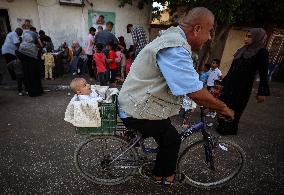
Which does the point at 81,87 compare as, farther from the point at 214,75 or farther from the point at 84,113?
the point at 214,75

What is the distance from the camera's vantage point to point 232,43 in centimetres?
1187

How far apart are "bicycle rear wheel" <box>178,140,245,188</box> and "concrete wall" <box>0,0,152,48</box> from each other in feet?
29.4

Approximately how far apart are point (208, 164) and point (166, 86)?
1590 mm

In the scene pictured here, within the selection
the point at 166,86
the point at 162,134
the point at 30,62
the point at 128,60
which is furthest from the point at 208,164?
the point at 128,60

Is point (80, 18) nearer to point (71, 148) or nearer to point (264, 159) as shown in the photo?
point (71, 148)

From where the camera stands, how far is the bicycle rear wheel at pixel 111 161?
10.8 feet

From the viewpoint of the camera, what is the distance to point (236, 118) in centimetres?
529

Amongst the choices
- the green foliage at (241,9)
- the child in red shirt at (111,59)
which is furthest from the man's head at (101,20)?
the child in red shirt at (111,59)

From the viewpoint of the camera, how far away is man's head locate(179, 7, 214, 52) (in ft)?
7.86

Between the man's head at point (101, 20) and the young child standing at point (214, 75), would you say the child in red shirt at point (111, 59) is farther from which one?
the young child standing at point (214, 75)

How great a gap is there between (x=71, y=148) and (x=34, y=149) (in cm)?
64

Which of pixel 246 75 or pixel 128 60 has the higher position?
pixel 246 75

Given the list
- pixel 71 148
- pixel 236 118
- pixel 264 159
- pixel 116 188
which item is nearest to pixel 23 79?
pixel 71 148

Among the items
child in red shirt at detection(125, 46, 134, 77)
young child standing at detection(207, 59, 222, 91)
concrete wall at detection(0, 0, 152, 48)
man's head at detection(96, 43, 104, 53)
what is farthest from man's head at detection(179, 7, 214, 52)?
concrete wall at detection(0, 0, 152, 48)
